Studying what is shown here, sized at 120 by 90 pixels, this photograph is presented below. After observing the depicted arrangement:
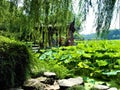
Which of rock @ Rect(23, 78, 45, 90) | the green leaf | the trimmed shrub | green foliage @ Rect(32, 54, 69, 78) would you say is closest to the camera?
the trimmed shrub

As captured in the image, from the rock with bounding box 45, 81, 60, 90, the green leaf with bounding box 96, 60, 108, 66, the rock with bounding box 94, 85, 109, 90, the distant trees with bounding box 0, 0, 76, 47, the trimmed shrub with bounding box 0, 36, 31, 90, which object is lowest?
the rock with bounding box 94, 85, 109, 90

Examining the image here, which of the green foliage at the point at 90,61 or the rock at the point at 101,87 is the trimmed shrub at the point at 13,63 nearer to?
the rock at the point at 101,87

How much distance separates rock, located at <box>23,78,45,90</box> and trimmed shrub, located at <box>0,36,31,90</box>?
70 millimetres

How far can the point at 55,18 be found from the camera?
1214mm

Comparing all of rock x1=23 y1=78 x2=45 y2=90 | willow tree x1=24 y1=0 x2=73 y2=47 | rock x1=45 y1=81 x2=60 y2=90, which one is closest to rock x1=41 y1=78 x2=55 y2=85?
rock x1=45 y1=81 x2=60 y2=90

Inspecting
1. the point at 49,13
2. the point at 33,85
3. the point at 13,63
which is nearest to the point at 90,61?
the point at 33,85

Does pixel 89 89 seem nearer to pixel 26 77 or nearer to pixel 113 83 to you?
pixel 113 83

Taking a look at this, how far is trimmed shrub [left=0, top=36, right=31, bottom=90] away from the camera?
423 centimetres

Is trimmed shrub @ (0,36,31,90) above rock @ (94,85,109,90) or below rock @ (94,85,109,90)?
above

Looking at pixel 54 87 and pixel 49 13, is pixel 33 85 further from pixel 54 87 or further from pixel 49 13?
pixel 49 13

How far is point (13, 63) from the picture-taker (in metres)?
4.29

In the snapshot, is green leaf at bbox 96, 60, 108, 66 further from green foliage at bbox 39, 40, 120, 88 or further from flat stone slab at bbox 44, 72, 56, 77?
flat stone slab at bbox 44, 72, 56, 77

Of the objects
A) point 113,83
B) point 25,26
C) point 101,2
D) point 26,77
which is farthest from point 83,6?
point 113,83

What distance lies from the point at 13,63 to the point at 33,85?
43 centimetres
